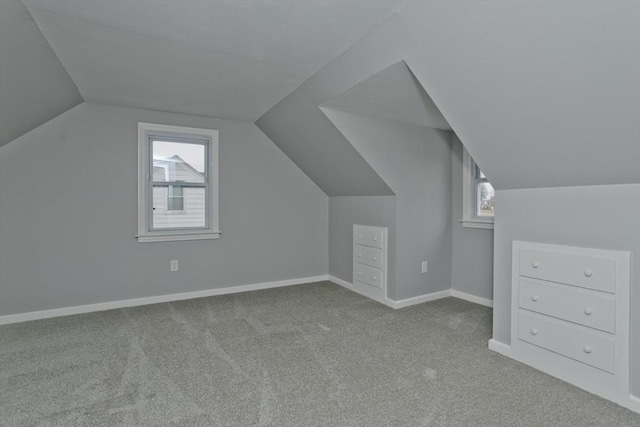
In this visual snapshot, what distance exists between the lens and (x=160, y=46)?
214cm

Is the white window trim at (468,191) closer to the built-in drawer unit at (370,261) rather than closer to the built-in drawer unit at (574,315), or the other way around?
the built-in drawer unit at (370,261)

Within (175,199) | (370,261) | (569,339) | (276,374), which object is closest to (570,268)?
(569,339)

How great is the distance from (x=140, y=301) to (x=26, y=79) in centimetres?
218

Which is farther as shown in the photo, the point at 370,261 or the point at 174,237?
the point at 370,261

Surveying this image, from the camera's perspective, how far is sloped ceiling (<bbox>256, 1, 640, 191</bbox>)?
4.36ft

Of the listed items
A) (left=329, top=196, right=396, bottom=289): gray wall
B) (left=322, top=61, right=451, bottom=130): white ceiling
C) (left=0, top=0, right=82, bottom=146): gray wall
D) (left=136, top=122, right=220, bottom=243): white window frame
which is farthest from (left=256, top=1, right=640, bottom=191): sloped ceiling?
(left=136, top=122, right=220, bottom=243): white window frame

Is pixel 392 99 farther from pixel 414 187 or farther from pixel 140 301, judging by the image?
pixel 140 301

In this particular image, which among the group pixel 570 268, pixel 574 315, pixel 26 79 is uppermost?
pixel 26 79

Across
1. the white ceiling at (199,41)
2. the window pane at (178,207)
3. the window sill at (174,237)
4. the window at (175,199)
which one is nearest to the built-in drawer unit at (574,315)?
the white ceiling at (199,41)

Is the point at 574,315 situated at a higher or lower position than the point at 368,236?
lower

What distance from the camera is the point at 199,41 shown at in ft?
6.82

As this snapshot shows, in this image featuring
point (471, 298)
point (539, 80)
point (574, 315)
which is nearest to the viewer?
point (539, 80)

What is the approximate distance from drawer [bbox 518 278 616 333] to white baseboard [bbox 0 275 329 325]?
272 centimetres

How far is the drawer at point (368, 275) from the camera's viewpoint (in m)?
3.56
